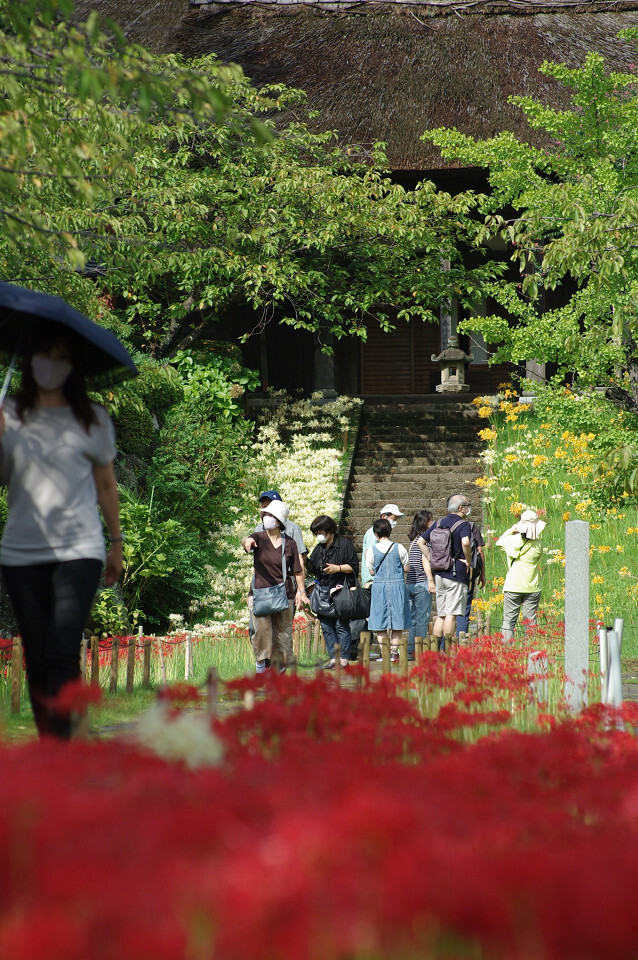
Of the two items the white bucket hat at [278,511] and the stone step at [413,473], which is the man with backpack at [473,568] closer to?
the white bucket hat at [278,511]

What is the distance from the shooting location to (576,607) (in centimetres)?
679

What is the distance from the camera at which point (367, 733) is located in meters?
3.44

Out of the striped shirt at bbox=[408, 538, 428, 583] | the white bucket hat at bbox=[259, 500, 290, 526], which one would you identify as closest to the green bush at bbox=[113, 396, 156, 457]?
the striped shirt at bbox=[408, 538, 428, 583]

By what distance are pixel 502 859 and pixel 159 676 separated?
7768 millimetres

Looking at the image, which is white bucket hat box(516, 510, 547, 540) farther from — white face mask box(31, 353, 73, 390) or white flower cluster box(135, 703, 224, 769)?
white flower cluster box(135, 703, 224, 769)

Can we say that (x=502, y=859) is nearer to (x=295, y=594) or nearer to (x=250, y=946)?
(x=250, y=946)

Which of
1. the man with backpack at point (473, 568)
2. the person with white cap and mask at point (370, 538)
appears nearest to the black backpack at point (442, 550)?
the man with backpack at point (473, 568)

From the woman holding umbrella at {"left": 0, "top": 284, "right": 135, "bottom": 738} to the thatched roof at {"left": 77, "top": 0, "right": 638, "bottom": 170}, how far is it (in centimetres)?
1656

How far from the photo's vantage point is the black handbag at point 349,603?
10055 mm

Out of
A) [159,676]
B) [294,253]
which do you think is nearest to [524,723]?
[159,676]

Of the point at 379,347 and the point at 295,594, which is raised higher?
the point at 379,347

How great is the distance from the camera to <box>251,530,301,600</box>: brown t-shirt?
9.15m

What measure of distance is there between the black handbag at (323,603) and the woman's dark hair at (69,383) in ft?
19.8

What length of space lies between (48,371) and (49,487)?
0.47 metres
